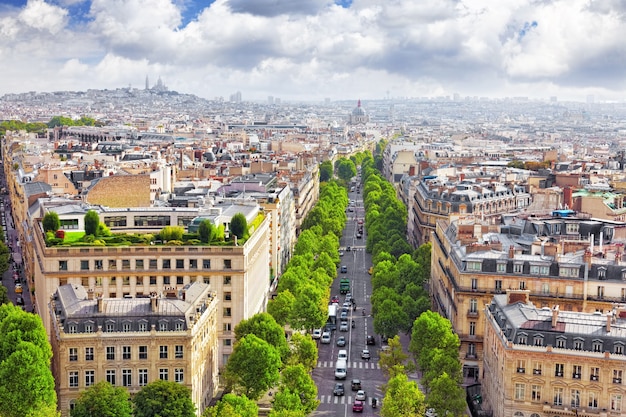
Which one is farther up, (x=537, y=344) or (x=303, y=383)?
(x=537, y=344)

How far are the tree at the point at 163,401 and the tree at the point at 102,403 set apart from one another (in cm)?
106

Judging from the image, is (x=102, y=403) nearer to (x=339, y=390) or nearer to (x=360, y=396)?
(x=360, y=396)

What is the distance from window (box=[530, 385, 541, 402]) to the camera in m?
71.2

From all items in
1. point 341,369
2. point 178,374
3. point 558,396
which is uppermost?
point 178,374

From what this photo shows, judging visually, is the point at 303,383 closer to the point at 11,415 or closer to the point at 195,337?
the point at 195,337

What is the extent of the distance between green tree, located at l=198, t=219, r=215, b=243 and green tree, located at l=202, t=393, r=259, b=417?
85.4 ft

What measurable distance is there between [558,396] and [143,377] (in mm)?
32124

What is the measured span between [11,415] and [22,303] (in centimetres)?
5005

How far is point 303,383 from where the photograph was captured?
3009 inches

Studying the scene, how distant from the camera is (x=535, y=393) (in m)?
71.3

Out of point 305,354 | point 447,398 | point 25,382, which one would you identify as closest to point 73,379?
point 25,382

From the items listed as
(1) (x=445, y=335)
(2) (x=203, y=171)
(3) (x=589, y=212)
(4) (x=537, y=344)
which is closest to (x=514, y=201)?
(3) (x=589, y=212)

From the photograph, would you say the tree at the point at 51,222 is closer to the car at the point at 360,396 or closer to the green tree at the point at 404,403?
the car at the point at 360,396

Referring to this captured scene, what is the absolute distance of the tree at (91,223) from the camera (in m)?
94.2
